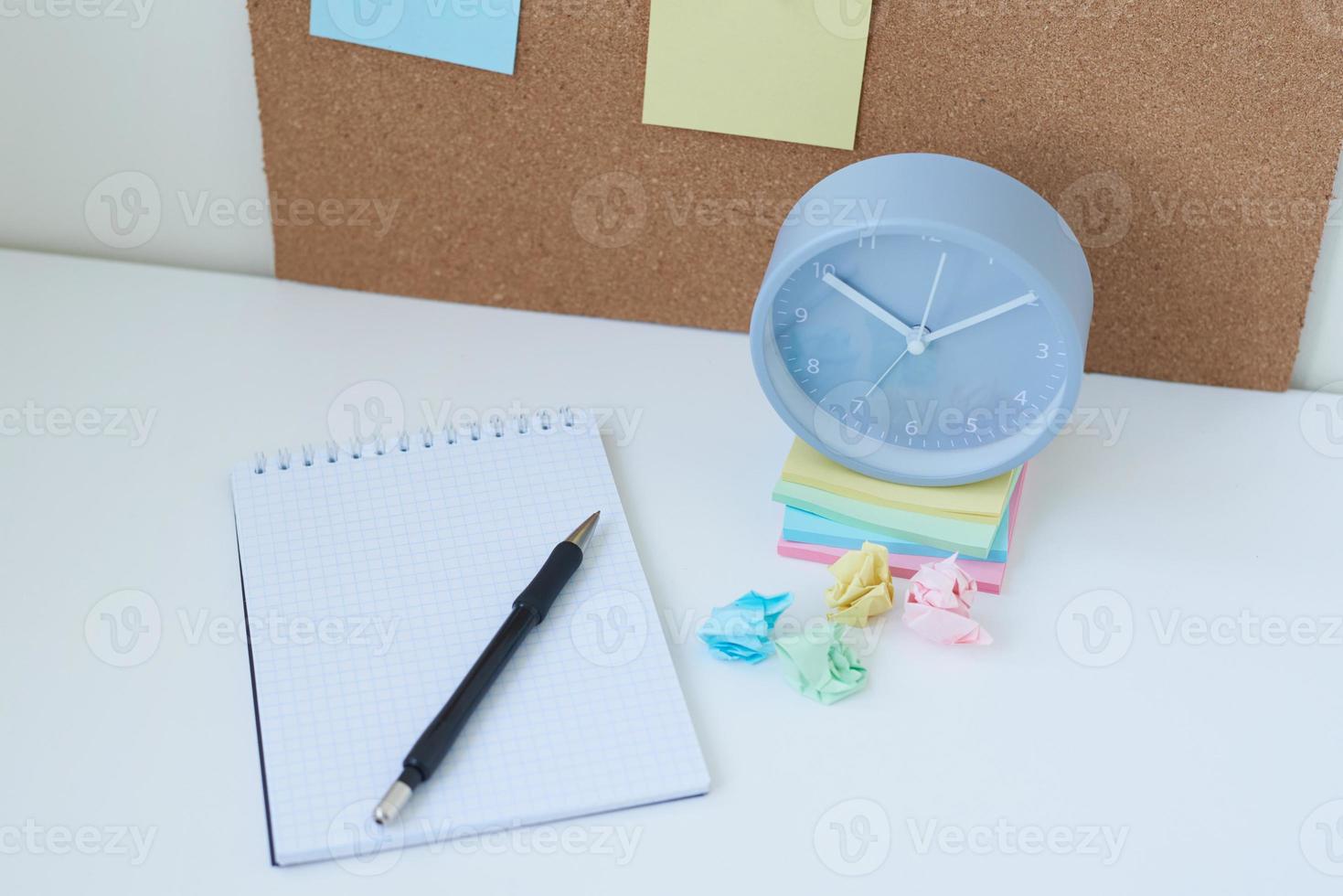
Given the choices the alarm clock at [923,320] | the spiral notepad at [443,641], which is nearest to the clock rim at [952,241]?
the alarm clock at [923,320]

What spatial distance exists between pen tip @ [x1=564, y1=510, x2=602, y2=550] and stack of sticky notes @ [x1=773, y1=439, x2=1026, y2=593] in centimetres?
10

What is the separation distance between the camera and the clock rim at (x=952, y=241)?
0.61 m

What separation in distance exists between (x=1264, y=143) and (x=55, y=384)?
71 centimetres

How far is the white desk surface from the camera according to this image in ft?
1.71

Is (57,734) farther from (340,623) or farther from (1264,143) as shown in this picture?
(1264,143)

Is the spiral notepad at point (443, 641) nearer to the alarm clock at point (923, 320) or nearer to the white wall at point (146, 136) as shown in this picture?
the alarm clock at point (923, 320)

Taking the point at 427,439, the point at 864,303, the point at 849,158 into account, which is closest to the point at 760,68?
the point at 849,158

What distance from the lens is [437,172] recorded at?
0.82 m

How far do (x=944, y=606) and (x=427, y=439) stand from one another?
0.29 meters

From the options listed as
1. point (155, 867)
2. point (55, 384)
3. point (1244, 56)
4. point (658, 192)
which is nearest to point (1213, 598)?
point (1244, 56)

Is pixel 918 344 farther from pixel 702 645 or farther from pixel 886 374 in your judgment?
pixel 702 645

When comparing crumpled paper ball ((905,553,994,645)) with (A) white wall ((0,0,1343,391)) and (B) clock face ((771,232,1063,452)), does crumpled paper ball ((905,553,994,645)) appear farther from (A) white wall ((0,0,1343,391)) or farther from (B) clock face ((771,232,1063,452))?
(A) white wall ((0,0,1343,391))

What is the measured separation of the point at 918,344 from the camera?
25.7 inches

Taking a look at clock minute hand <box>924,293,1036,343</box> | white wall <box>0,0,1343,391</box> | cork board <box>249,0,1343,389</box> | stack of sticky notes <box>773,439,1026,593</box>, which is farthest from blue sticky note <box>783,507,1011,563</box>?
white wall <box>0,0,1343,391</box>
